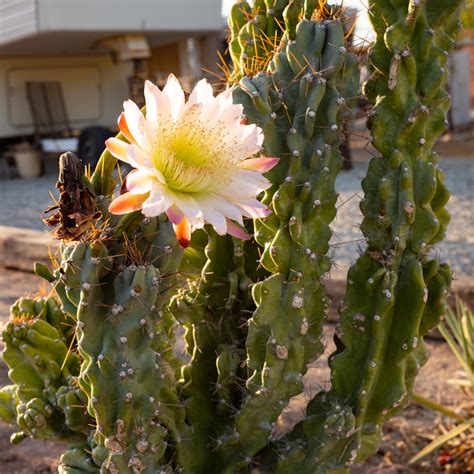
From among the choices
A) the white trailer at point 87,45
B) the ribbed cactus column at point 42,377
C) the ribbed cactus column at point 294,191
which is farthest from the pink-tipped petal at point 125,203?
the white trailer at point 87,45

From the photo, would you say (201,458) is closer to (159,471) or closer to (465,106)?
(159,471)

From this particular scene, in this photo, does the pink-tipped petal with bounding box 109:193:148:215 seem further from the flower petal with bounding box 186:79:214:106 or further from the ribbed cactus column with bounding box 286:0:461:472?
the ribbed cactus column with bounding box 286:0:461:472

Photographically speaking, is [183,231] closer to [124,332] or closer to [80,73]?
[124,332]

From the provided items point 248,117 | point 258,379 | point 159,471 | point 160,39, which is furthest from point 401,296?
point 160,39

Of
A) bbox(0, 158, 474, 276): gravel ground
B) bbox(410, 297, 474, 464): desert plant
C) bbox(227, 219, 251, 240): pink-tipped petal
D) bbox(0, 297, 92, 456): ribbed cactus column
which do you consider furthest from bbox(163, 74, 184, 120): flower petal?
bbox(0, 158, 474, 276): gravel ground

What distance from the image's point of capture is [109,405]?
178 centimetres

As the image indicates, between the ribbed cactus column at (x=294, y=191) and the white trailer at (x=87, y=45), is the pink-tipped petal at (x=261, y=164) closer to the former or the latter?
the ribbed cactus column at (x=294, y=191)

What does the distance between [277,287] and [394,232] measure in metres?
0.31

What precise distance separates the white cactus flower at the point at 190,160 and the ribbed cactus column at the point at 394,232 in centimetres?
41

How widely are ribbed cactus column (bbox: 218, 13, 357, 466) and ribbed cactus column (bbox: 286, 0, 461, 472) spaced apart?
116mm

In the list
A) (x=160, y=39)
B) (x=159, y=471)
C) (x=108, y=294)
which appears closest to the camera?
(x=108, y=294)

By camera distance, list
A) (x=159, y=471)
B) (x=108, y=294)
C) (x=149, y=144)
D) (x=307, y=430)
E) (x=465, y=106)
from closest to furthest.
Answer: (x=149, y=144), (x=108, y=294), (x=159, y=471), (x=307, y=430), (x=465, y=106)

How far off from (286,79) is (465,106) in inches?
710

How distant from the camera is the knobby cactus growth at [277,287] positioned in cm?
175
